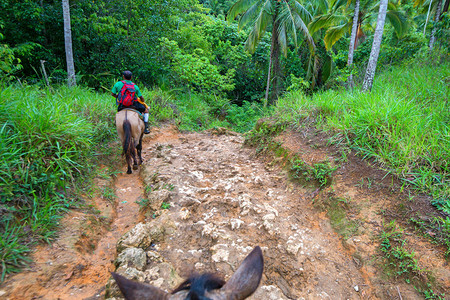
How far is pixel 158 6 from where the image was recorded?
33.5ft

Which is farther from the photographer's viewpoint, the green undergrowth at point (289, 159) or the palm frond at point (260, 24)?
the palm frond at point (260, 24)

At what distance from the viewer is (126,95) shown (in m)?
4.71

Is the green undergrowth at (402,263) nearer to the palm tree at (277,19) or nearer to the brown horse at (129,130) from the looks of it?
the brown horse at (129,130)

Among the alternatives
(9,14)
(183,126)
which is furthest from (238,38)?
(9,14)

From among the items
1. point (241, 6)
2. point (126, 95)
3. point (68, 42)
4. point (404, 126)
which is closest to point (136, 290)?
point (404, 126)

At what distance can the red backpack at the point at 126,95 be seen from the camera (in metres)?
4.70

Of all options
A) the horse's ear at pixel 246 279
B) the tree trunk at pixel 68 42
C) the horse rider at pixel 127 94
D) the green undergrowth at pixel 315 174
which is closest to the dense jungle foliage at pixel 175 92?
the tree trunk at pixel 68 42

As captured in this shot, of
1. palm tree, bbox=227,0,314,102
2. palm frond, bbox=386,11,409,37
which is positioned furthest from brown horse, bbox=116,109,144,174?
palm frond, bbox=386,11,409,37

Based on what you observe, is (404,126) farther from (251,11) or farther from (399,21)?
(399,21)

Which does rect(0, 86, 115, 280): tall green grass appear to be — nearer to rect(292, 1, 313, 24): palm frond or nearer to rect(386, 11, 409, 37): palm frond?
rect(292, 1, 313, 24): palm frond

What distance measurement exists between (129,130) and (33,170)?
1.92 m

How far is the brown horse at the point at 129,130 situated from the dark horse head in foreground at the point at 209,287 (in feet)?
12.1

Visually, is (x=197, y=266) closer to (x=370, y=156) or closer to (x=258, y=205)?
(x=258, y=205)

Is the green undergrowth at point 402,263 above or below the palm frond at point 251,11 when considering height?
below
